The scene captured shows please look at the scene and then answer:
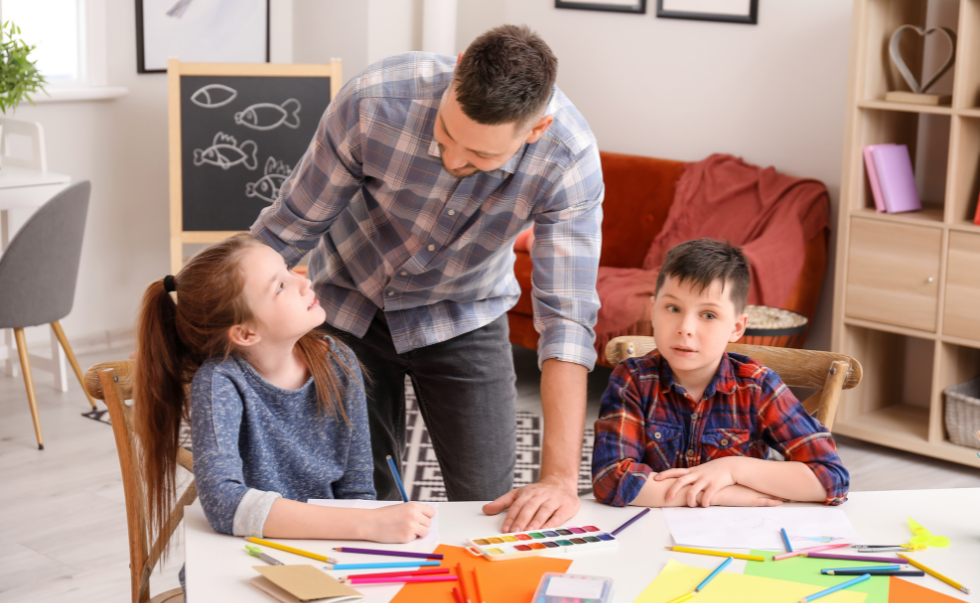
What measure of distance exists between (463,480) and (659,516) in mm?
636

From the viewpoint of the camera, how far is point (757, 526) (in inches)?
49.8

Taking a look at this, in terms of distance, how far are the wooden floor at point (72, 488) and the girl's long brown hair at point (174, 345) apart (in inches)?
39.6

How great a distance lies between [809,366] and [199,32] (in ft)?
11.6

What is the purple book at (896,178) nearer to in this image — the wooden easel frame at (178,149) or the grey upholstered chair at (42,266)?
the wooden easel frame at (178,149)

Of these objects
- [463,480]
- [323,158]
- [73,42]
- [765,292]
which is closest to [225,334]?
[323,158]

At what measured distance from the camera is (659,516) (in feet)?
4.25

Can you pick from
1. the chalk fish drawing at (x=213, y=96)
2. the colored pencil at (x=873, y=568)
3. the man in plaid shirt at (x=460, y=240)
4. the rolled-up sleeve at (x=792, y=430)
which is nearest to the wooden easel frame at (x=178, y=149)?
the chalk fish drawing at (x=213, y=96)

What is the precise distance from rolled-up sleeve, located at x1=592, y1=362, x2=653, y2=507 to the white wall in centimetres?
230

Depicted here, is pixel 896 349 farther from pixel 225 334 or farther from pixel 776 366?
pixel 225 334

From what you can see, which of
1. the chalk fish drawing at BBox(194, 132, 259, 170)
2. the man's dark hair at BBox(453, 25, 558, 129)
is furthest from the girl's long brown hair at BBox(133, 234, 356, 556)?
the chalk fish drawing at BBox(194, 132, 259, 170)

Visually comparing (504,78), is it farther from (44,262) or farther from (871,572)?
(44,262)

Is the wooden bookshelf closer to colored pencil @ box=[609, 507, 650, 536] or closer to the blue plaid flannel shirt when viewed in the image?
the blue plaid flannel shirt

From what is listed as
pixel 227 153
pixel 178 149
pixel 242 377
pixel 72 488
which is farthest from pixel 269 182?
pixel 242 377

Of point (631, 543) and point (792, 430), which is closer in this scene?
point (631, 543)
